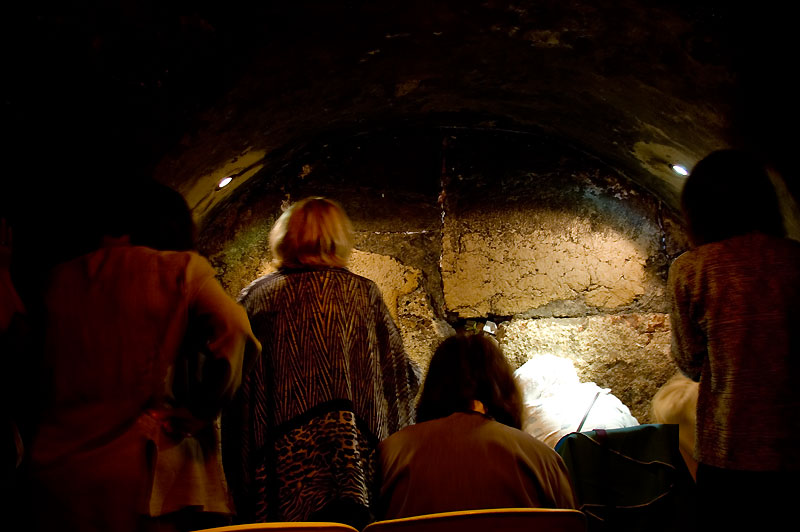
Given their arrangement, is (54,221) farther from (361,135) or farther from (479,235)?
(479,235)

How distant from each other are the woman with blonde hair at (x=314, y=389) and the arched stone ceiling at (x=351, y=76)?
1.69 ft

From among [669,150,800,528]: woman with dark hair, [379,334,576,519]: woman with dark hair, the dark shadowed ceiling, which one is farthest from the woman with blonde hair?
[669,150,800,528]: woman with dark hair

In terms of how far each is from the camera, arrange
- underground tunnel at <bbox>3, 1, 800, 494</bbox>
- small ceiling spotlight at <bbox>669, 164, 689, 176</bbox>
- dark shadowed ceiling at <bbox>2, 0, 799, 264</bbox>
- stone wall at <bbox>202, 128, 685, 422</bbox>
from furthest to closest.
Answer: stone wall at <bbox>202, 128, 685, 422</bbox>
small ceiling spotlight at <bbox>669, 164, 689, 176</bbox>
underground tunnel at <bbox>3, 1, 800, 494</bbox>
dark shadowed ceiling at <bbox>2, 0, 799, 264</bbox>

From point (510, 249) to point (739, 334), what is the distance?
153cm

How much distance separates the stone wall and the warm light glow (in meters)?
0.38

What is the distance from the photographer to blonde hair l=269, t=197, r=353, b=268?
66.9 inches

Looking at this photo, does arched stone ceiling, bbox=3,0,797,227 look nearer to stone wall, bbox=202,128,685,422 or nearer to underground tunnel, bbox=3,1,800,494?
underground tunnel, bbox=3,1,800,494

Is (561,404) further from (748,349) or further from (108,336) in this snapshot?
(108,336)

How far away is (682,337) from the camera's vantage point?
154cm

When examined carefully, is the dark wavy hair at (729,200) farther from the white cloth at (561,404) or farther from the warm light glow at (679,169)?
the warm light glow at (679,169)

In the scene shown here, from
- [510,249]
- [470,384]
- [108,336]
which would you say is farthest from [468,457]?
[510,249]

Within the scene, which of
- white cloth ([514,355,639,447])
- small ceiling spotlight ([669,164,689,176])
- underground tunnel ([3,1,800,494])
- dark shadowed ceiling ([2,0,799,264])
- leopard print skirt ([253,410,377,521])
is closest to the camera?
leopard print skirt ([253,410,377,521])

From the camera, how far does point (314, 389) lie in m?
1.51

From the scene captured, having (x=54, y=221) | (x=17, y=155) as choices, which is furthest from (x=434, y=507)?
(x=17, y=155)
